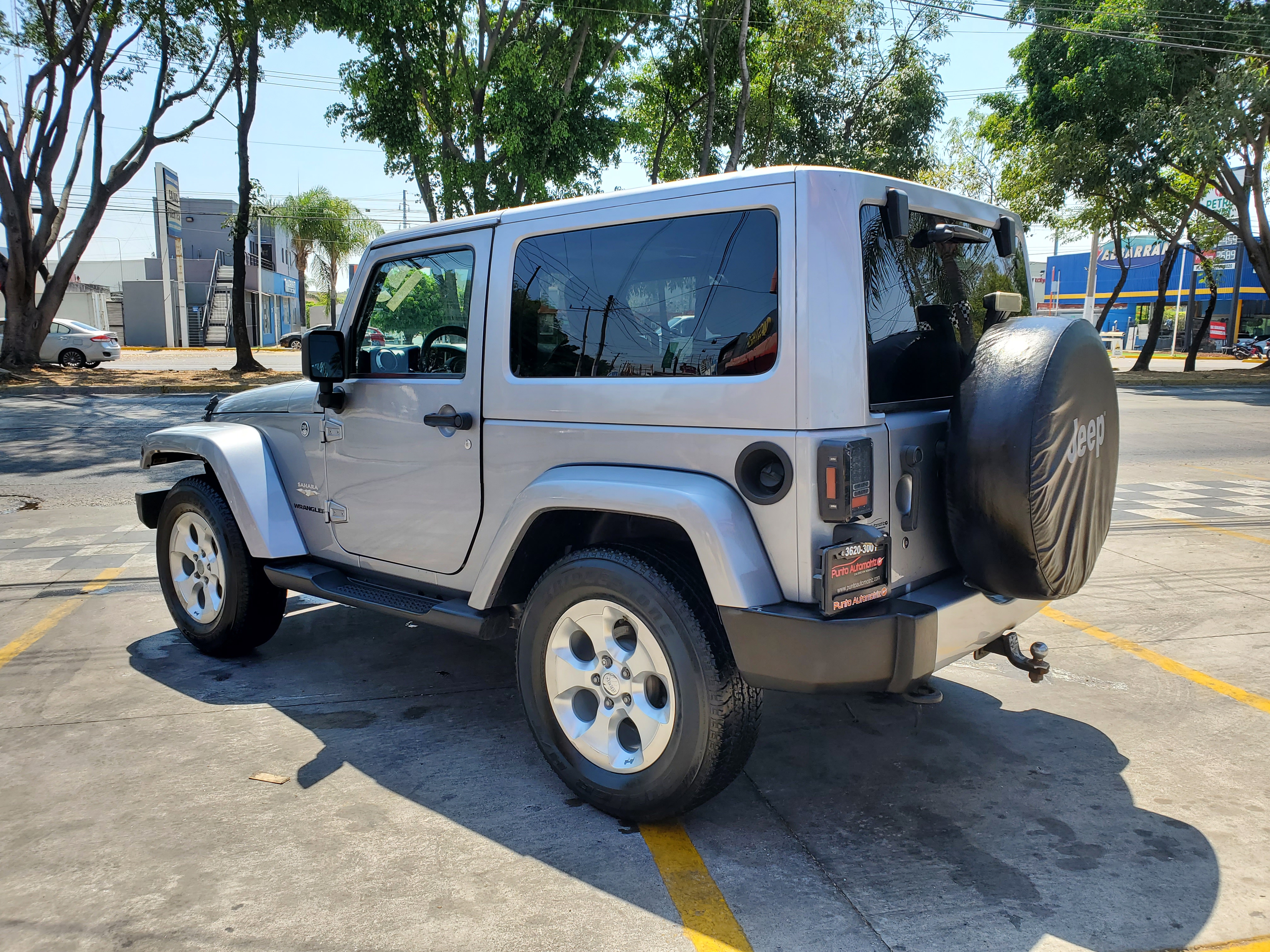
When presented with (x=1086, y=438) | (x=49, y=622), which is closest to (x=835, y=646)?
(x=1086, y=438)

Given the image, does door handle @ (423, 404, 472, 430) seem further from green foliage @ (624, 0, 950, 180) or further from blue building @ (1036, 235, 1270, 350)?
blue building @ (1036, 235, 1270, 350)

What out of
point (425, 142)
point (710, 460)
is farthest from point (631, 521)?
point (425, 142)

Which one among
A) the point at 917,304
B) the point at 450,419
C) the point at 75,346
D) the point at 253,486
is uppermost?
the point at 75,346

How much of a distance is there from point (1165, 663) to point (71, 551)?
709 cm

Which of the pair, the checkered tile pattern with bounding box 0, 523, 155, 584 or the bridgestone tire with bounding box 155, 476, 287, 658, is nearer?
the bridgestone tire with bounding box 155, 476, 287, 658

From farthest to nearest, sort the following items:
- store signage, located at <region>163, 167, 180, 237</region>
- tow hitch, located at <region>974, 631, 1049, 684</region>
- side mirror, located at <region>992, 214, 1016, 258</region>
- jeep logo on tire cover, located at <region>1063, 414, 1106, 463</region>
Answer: store signage, located at <region>163, 167, 180, 237</region>, side mirror, located at <region>992, 214, 1016, 258</region>, tow hitch, located at <region>974, 631, 1049, 684</region>, jeep logo on tire cover, located at <region>1063, 414, 1106, 463</region>

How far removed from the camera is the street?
255cm

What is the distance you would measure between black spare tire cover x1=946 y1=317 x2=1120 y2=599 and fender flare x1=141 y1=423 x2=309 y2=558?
301 cm

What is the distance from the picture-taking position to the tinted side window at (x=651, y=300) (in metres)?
2.83

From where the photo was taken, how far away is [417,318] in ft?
12.8

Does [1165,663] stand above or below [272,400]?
below

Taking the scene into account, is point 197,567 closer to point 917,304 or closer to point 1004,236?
point 917,304

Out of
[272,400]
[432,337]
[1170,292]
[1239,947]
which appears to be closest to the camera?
[1239,947]

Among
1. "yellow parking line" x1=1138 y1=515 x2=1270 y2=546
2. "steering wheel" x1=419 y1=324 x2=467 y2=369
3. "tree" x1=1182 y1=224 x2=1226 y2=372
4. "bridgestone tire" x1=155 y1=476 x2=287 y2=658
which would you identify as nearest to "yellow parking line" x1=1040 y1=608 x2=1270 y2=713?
"steering wheel" x1=419 y1=324 x2=467 y2=369
